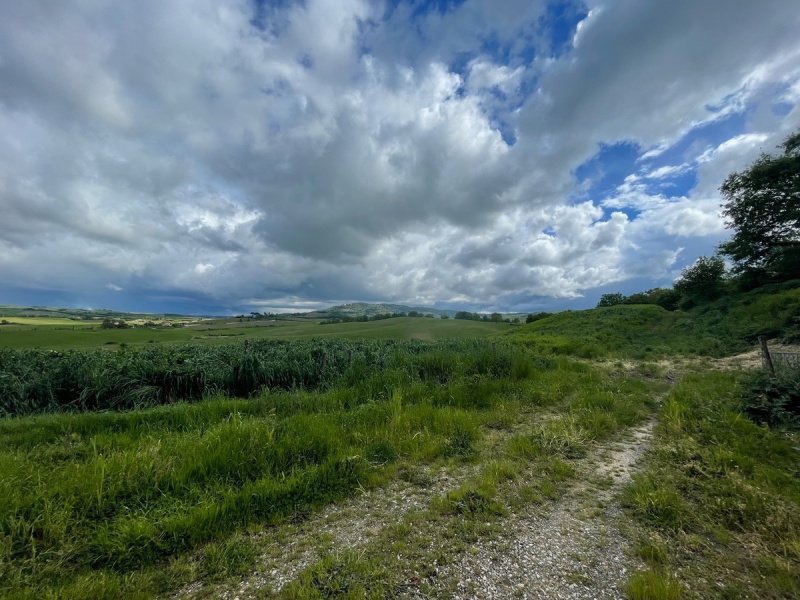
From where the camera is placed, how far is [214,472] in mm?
4855

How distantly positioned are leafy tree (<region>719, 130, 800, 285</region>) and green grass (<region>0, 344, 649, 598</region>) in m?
33.3

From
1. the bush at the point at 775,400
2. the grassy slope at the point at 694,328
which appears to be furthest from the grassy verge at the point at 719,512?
the grassy slope at the point at 694,328

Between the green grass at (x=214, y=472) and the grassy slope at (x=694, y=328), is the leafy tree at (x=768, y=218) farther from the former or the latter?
the green grass at (x=214, y=472)

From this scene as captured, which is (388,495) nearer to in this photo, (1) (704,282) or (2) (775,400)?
(2) (775,400)

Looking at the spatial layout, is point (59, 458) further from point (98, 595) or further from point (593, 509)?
point (593, 509)

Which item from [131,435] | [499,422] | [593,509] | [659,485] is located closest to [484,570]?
[593,509]

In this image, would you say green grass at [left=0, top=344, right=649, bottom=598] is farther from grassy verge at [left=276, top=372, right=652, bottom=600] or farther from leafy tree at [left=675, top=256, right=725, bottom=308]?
leafy tree at [left=675, top=256, right=725, bottom=308]

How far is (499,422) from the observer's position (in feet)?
25.7

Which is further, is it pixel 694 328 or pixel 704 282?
pixel 704 282

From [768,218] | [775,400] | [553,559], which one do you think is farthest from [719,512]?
[768,218]

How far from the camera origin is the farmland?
3.19 metres

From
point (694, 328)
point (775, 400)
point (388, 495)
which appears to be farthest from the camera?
point (694, 328)

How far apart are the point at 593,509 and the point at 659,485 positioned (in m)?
1.23

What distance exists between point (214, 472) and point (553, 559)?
456 cm
